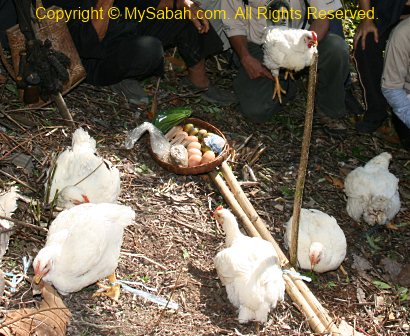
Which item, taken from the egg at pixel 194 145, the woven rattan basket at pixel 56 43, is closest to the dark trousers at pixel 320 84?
the egg at pixel 194 145

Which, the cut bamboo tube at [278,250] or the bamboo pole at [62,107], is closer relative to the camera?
the cut bamboo tube at [278,250]

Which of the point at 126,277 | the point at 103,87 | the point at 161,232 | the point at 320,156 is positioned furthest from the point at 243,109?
the point at 126,277

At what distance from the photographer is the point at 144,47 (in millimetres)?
4953

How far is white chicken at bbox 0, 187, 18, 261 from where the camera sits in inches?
140

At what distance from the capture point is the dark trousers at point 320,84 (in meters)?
5.29

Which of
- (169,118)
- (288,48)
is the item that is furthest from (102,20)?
(288,48)

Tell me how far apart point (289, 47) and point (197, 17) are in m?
0.86

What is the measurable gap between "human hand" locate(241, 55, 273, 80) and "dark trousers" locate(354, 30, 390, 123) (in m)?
0.81

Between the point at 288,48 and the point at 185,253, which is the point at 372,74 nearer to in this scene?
the point at 288,48

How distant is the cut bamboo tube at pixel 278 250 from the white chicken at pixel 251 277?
16 cm

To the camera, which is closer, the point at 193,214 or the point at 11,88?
the point at 193,214

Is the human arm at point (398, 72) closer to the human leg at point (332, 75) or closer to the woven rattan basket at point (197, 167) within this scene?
the human leg at point (332, 75)

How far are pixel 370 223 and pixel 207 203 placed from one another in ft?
4.01

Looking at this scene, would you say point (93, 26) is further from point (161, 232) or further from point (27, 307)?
point (27, 307)
